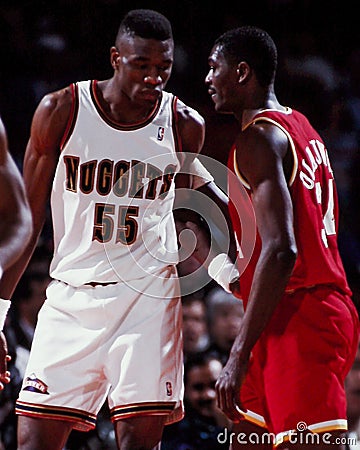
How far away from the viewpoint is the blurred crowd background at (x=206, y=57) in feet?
21.1

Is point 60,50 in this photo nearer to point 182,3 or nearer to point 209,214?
point 182,3

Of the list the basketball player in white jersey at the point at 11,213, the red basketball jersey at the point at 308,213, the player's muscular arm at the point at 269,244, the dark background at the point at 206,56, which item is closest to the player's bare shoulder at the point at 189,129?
the red basketball jersey at the point at 308,213

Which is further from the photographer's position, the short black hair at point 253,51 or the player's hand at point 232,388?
the short black hair at point 253,51

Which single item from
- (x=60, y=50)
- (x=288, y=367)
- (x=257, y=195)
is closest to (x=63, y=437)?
(x=288, y=367)

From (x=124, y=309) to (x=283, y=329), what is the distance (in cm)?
71

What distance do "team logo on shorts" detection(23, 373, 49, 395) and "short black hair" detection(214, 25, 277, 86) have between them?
4.81ft

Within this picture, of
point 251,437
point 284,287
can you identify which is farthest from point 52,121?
point 251,437

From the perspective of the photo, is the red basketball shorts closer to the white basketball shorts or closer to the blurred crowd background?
the white basketball shorts

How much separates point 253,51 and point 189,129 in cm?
46

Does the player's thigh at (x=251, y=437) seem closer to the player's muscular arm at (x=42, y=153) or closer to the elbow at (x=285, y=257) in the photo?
the elbow at (x=285, y=257)

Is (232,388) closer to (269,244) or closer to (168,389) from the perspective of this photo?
(269,244)

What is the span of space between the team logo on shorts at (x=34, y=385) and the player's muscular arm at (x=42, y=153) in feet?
1.35

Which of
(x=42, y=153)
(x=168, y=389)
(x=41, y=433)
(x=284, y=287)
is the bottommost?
(x=41, y=433)

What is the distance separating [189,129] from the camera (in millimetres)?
3598
